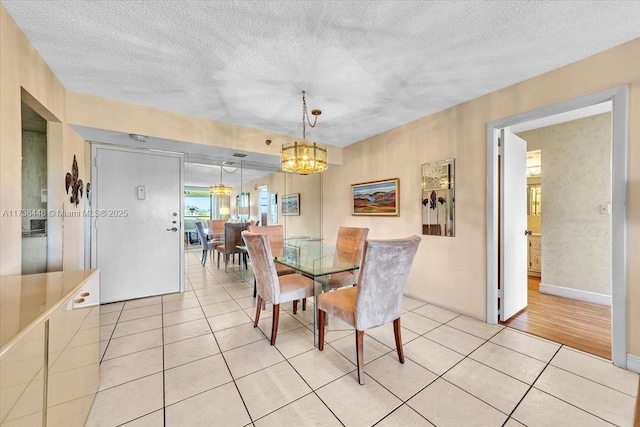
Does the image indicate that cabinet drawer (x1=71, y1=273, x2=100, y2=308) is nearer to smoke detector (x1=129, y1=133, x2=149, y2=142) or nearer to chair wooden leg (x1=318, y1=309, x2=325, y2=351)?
chair wooden leg (x1=318, y1=309, x2=325, y2=351)

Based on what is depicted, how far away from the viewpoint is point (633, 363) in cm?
175

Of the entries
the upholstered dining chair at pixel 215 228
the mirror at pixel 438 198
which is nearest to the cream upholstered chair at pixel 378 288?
the mirror at pixel 438 198

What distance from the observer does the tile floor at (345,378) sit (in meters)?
1.40

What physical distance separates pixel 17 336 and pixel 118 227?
9.84 ft

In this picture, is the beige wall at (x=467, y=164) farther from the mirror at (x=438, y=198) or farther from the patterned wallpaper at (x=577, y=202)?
the patterned wallpaper at (x=577, y=202)

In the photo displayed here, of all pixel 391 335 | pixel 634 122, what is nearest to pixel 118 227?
pixel 391 335

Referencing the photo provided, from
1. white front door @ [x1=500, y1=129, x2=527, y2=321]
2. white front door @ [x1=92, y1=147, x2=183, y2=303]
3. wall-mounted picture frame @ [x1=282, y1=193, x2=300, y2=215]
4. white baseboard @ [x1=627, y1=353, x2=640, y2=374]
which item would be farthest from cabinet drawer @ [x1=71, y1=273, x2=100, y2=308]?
wall-mounted picture frame @ [x1=282, y1=193, x2=300, y2=215]

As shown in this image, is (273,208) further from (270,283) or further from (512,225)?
(512,225)

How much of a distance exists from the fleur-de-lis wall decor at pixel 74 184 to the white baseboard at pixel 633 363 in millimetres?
4882

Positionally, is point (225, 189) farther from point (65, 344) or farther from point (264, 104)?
point (65, 344)

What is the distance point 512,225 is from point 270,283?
258 centimetres

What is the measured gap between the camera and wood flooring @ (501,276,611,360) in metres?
2.14

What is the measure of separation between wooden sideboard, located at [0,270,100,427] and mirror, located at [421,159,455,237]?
124 inches

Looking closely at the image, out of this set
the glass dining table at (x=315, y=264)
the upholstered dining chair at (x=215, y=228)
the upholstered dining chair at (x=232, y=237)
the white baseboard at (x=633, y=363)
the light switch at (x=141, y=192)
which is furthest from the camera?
the upholstered dining chair at (x=215, y=228)
